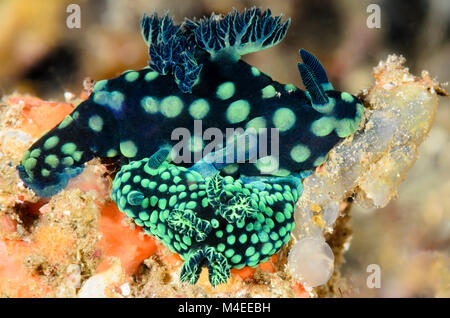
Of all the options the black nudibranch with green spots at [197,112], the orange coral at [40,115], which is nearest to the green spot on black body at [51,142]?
the black nudibranch with green spots at [197,112]

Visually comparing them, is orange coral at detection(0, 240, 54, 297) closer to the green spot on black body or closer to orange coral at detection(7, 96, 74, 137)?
the green spot on black body

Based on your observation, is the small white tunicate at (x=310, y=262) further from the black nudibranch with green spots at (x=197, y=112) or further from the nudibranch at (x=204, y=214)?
the black nudibranch with green spots at (x=197, y=112)

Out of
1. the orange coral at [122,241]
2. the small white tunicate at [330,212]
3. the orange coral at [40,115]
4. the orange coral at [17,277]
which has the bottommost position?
the orange coral at [17,277]

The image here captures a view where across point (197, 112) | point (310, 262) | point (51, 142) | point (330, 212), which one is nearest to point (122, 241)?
point (51, 142)

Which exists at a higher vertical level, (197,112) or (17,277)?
(197,112)

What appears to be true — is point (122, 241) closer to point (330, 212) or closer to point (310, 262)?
point (310, 262)
